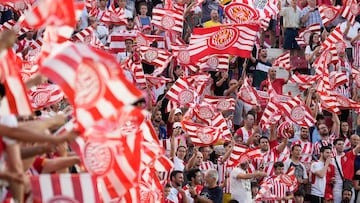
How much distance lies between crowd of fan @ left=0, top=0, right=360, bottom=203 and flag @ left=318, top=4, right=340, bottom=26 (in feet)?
0.71

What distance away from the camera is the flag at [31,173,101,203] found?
903 centimetres

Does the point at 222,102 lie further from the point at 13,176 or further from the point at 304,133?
the point at 13,176

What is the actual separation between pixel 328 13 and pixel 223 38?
153 inches

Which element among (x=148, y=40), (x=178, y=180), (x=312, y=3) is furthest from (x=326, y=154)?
(x=312, y=3)

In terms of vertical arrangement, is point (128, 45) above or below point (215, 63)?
above

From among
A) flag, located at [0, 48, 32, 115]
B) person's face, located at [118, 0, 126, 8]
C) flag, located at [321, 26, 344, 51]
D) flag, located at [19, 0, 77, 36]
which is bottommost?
flag, located at [321, 26, 344, 51]

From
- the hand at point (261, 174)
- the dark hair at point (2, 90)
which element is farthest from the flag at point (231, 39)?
the dark hair at point (2, 90)

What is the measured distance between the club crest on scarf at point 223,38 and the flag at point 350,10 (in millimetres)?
3668

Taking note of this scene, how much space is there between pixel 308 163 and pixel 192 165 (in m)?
2.08

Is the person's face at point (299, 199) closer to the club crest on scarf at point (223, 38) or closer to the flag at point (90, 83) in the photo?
the club crest on scarf at point (223, 38)

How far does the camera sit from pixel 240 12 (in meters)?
20.9

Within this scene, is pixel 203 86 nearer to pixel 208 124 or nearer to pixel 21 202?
pixel 208 124

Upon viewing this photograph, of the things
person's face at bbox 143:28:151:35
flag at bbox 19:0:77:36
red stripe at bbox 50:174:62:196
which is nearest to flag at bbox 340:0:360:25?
person's face at bbox 143:28:151:35

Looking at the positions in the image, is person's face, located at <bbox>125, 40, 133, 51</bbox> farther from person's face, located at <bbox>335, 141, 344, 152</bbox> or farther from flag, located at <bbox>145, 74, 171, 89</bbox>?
person's face, located at <bbox>335, 141, 344, 152</bbox>
